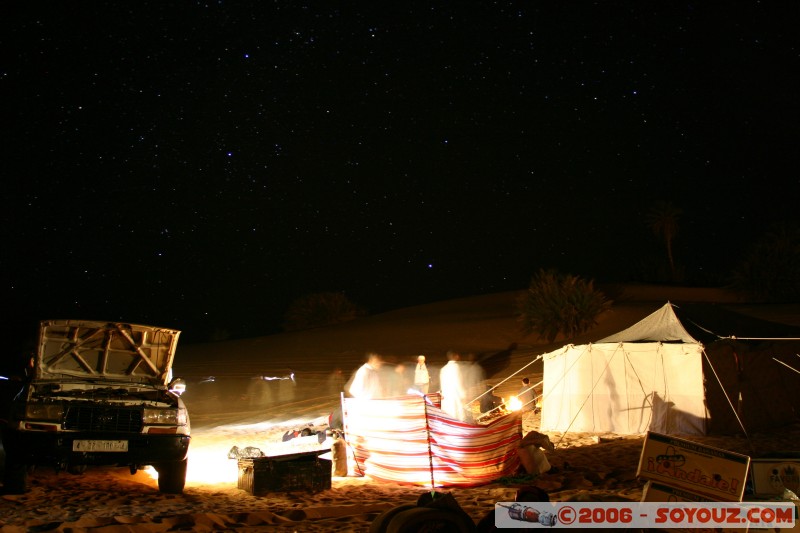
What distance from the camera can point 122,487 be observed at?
8594 mm

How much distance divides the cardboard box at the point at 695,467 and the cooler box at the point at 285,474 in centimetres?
442

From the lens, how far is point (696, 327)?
13461 millimetres

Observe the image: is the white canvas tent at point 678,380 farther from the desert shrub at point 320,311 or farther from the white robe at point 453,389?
the desert shrub at point 320,311

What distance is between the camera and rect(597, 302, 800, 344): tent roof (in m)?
13.1

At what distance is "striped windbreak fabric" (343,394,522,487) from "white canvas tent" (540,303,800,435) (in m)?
4.39

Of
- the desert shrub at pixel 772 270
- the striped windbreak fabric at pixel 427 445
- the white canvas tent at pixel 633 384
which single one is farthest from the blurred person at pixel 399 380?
the desert shrub at pixel 772 270

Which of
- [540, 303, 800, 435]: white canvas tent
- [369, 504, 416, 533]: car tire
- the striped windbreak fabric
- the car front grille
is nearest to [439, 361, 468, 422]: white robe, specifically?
Answer: the striped windbreak fabric

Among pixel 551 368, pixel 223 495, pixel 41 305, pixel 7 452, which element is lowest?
pixel 223 495

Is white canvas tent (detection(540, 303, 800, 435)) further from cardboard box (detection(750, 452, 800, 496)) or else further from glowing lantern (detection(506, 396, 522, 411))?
cardboard box (detection(750, 452, 800, 496))

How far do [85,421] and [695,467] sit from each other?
20.8ft

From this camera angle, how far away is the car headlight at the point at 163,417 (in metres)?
8.18

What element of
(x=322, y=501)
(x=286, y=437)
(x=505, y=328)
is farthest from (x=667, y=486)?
(x=505, y=328)

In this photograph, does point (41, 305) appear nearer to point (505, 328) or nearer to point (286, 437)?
point (505, 328)

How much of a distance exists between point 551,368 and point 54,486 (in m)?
9.75
